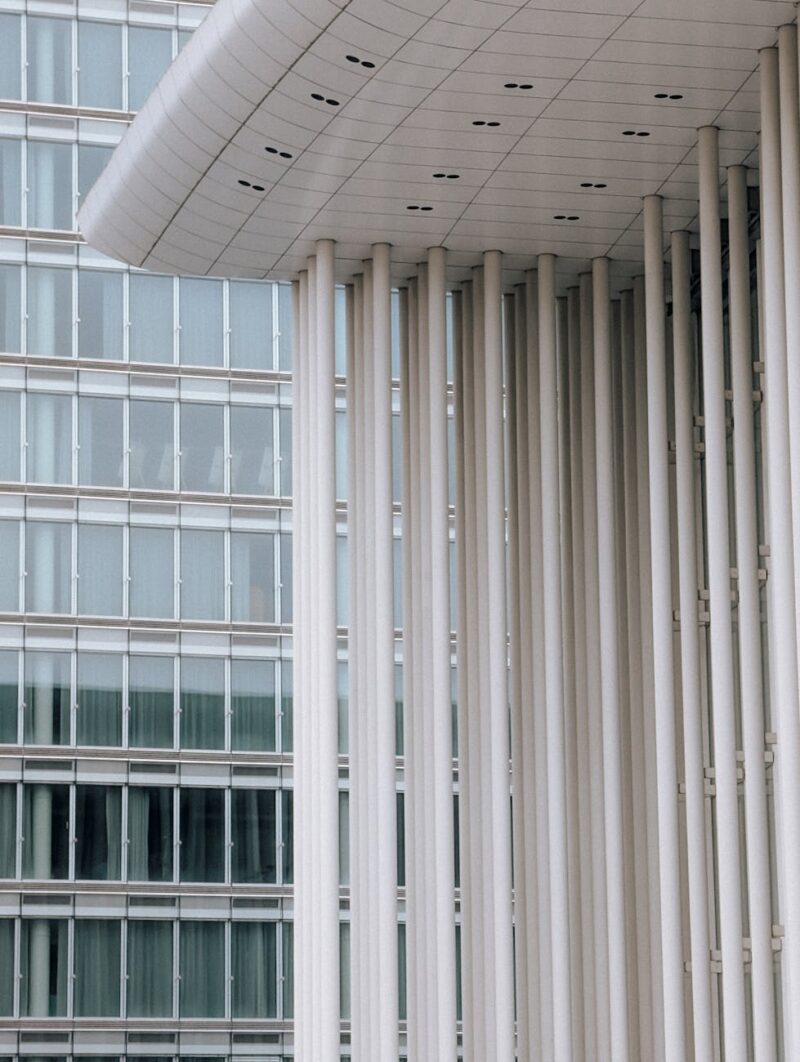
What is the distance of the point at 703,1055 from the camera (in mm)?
17797

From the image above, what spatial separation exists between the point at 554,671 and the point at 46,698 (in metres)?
23.6

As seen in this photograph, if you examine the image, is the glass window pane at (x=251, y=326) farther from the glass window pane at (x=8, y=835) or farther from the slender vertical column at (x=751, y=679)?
the slender vertical column at (x=751, y=679)

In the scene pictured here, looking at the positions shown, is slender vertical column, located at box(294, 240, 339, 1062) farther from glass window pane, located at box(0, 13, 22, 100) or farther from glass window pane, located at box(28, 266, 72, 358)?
glass window pane, located at box(0, 13, 22, 100)

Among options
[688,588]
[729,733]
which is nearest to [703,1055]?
[729,733]

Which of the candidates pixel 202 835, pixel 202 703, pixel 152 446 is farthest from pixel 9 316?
pixel 202 835

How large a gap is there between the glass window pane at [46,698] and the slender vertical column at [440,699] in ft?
75.3

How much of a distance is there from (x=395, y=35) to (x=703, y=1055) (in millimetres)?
8767

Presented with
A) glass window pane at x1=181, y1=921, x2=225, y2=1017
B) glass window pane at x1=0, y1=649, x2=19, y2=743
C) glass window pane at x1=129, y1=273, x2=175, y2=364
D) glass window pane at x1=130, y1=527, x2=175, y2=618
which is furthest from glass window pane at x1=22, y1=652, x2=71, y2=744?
glass window pane at x1=129, y1=273, x2=175, y2=364

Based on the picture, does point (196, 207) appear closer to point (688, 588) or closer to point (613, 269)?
point (613, 269)

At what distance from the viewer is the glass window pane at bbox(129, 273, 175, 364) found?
4372 cm

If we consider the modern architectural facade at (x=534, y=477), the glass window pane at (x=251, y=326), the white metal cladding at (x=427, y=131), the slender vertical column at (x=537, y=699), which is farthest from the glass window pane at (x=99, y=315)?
the slender vertical column at (x=537, y=699)

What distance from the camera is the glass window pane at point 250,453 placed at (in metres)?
44.0

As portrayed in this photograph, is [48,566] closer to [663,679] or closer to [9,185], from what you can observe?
[9,185]

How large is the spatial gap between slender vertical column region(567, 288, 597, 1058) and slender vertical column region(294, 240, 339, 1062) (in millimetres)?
2451
